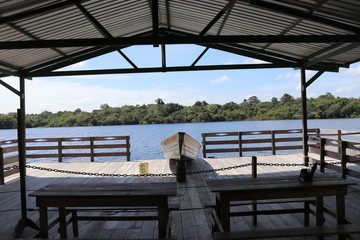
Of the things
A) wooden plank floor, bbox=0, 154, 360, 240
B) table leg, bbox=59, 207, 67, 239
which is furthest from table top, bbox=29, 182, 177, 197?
wooden plank floor, bbox=0, 154, 360, 240

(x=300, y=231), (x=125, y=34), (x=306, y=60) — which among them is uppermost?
(x=125, y=34)

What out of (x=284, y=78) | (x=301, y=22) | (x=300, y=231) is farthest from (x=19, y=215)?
(x=284, y=78)

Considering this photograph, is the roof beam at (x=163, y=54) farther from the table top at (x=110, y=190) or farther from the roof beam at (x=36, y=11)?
the table top at (x=110, y=190)

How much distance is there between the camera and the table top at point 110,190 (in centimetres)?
266

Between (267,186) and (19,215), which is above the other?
(267,186)

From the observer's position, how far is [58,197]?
2.68 meters

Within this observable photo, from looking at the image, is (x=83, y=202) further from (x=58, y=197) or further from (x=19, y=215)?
(x=19, y=215)

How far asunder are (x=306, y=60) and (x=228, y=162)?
354 centimetres

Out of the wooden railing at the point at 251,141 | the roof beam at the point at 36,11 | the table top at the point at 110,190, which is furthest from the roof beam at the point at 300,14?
the wooden railing at the point at 251,141

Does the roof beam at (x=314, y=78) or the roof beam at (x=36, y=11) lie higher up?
the roof beam at (x=36, y=11)

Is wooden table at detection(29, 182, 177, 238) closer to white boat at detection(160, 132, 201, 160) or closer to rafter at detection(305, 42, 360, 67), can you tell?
white boat at detection(160, 132, 201, 160)

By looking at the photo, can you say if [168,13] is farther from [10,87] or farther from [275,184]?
[275,184]

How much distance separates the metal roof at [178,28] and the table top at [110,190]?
236 cm

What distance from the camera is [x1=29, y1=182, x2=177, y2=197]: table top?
105 inches
